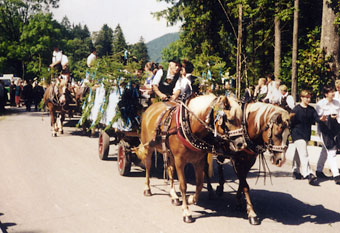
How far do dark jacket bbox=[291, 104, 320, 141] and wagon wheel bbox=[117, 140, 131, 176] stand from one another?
3649 millimetres

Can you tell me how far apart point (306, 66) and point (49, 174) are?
9.79m

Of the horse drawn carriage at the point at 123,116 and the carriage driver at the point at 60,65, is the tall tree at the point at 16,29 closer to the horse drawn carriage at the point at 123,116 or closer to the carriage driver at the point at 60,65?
the carriage driver at the point at 60,65

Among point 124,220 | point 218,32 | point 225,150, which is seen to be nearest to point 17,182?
point 124,220

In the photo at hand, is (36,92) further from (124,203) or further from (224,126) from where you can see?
(224,126)

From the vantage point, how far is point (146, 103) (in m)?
8.90

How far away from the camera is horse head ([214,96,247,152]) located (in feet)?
18.0

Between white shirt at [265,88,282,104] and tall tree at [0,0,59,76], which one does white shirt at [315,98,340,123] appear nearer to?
white shirt at [265,88,282,104]

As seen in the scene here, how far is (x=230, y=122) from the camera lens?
558 centimetres

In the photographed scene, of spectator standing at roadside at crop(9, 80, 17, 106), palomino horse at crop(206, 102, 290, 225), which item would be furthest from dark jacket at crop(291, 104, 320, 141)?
spectator standing at roadside at crop(9, 80, 17, 106)

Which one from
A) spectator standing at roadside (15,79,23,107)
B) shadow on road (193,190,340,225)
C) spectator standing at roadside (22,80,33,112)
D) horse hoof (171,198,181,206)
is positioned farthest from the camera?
spectator standing at roadside (15,79,23,107)

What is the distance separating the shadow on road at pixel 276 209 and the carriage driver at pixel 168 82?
7.06 feet

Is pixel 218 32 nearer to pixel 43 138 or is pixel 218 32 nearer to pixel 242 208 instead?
pixel 43 138

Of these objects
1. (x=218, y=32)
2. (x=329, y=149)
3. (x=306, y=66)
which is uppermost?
(x=218, y=32)

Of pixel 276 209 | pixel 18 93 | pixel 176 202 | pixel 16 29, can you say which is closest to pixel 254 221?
pixel 276 209
